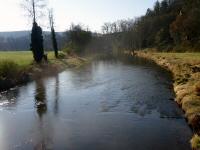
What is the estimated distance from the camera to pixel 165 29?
109 m

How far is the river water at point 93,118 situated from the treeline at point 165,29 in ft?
157

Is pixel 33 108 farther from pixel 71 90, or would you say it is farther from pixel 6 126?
pixel 71 90

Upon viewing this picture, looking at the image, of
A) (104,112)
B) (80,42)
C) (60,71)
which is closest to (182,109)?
(104,112)

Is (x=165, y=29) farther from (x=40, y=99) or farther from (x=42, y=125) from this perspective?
(x=42, y=125)

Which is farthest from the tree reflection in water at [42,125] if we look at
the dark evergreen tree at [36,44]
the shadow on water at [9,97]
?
the dark evergreen tree at [36,44]

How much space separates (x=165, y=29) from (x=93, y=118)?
298 ft

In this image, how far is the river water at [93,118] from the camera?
57.0 ft

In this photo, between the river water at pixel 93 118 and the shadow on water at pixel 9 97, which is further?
the shadow on water at pixel 9 97

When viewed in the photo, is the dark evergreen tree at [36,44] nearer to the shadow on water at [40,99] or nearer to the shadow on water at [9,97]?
the shadow on water at [40,99]

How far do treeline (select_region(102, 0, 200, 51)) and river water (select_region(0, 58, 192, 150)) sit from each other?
4777cm

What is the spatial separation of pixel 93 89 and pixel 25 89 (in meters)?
7.35

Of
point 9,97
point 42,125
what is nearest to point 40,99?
point 9,97

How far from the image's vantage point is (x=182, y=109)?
23531 mm

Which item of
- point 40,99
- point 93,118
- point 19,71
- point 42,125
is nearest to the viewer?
point 42,125
